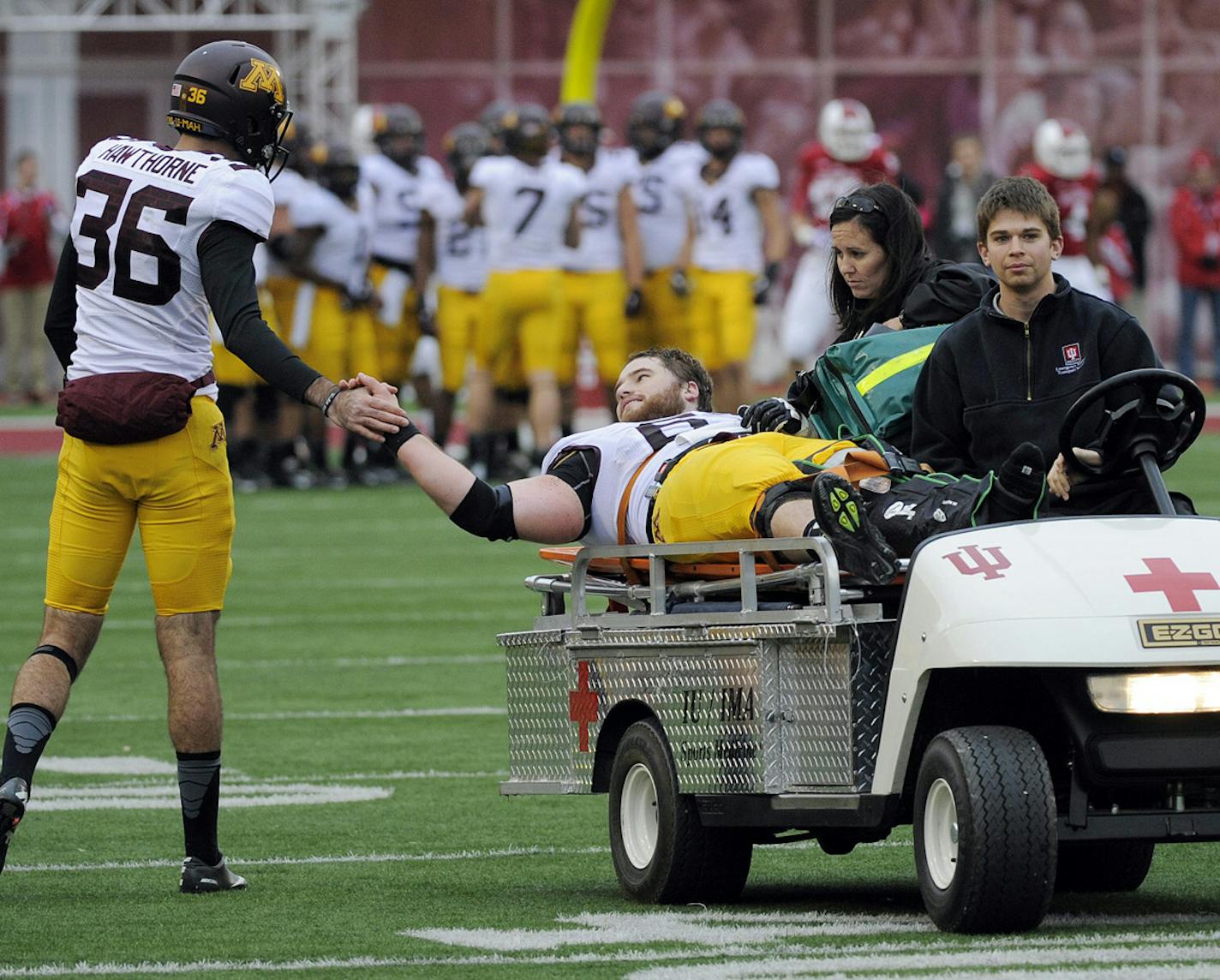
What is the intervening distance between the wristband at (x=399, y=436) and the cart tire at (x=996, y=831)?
1.43 meters

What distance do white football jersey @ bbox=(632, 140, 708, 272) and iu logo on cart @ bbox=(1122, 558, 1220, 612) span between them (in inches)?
552

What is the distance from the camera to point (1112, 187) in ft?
82.3

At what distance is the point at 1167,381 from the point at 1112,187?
1963 cm

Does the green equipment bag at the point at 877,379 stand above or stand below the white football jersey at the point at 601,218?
below

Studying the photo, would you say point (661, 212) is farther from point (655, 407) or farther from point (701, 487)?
point (701, 487)

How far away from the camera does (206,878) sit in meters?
6.50

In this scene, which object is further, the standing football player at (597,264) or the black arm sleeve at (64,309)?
the standing football player at (597,264)

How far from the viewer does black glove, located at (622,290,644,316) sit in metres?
19.2

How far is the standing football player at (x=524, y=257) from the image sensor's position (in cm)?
1858

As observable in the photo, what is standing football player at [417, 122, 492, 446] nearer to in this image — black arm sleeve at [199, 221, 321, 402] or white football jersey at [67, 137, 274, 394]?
white football jersey at [67, 137, 274, 394]

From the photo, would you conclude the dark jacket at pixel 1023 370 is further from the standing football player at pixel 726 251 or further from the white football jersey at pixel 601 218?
the standing football player at pixel 726 251

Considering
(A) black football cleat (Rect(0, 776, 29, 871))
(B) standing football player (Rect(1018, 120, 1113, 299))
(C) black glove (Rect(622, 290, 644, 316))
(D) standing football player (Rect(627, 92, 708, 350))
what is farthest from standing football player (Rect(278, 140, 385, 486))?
(A) black football cleat (Rect(0, 776, 29, 871))

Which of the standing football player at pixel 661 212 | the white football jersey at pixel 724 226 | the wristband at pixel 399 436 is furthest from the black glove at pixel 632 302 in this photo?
the wristband at pixel 399 436

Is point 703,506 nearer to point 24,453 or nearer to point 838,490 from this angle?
point 838,490
